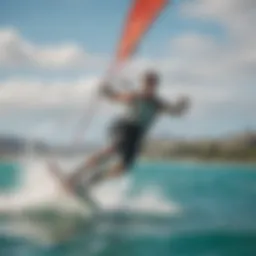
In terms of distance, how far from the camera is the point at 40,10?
1.48m

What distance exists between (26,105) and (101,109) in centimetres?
19

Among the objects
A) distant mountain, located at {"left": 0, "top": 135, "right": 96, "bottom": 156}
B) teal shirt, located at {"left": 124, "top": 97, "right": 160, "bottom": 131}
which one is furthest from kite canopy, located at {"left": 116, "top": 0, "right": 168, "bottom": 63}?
distant mountain, located at {"left": 0, "top": 135, "right": 96, "bottom": 156}

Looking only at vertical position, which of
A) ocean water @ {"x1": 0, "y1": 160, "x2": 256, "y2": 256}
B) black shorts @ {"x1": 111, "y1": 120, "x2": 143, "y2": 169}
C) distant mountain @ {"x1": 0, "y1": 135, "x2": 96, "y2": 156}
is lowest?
ocean water @ {"x1": 0, "y1": 160, "x2": 256, "y2": 256}

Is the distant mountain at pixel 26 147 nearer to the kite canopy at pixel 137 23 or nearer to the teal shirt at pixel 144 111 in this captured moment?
the teal shirt at pixel 144 111

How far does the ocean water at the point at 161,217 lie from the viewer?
4.55ft

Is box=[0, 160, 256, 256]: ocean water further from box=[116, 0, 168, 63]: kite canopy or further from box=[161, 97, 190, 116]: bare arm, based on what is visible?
box=[116, 0, 168, 63]: kite canopy

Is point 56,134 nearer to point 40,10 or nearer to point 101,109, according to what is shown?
point 101,109

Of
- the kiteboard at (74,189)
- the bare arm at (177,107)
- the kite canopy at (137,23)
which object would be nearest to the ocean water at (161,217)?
the kiteboard at (74,189)

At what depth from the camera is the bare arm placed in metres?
1.41

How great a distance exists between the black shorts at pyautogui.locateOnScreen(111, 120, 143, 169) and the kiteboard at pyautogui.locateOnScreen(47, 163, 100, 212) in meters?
0.11

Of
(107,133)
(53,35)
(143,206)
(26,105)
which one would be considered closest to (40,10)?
(53,35)

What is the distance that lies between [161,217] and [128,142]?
184mm

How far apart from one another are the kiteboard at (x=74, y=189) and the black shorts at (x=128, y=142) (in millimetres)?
111

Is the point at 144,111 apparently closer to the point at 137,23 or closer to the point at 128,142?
the point at 128,142
